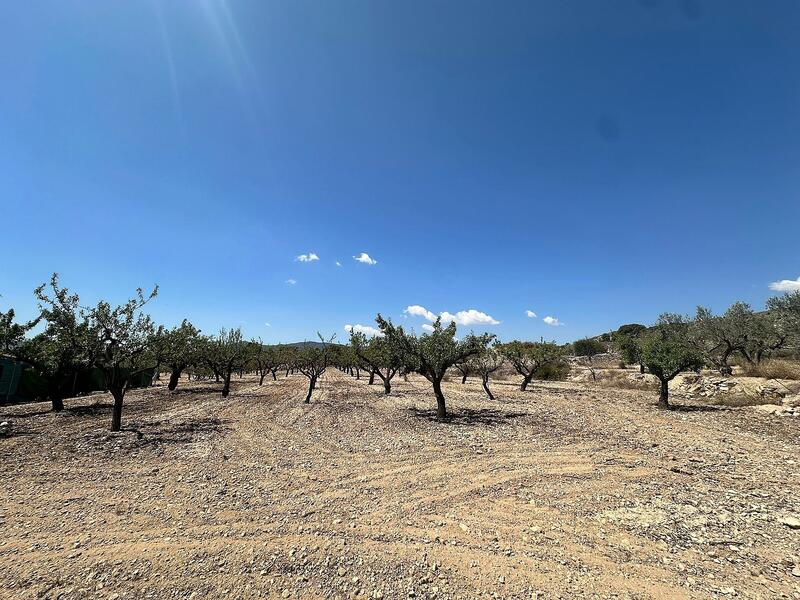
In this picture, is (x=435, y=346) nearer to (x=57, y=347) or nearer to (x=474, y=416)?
(x=474, y=416)

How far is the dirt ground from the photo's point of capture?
5.98 m

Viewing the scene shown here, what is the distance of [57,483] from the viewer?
10.4 metres

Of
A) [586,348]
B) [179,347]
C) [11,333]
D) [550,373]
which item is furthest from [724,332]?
[11,333]

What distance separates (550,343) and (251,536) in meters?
37.9

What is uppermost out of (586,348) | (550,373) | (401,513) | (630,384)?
(586,348)

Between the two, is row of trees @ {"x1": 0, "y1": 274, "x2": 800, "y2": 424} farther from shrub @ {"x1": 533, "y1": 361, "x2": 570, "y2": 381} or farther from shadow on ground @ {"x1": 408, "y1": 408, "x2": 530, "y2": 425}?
shrub @ {"x1": 533, "y1": 361, "x2": 570, "y2": 381}

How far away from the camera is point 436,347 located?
21.5m

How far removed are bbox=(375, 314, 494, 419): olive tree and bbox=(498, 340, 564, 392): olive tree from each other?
19297mm

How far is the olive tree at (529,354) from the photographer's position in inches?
1521

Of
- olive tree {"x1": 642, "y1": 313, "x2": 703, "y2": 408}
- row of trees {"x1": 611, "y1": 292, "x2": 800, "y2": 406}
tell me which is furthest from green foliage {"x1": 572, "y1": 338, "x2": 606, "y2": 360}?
olive tree {"x1": 642, "y1": 313, "x2": 703, "y2": 408}

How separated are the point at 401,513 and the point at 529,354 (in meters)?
36.7

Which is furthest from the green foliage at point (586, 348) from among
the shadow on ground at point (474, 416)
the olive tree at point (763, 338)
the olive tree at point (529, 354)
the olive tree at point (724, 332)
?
the shadow on ground at point (474, 416)

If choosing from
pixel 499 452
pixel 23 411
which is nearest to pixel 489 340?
pixel 499 452

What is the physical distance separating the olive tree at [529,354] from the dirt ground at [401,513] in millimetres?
21648
